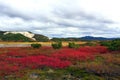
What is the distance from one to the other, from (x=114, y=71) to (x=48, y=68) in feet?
27.1

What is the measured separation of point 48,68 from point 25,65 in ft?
12.1

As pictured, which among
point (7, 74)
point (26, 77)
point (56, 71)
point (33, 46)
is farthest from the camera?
point (33, 46)

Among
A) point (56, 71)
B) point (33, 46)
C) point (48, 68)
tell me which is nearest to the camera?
point (56, 71)

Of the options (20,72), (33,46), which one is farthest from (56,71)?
(33,46)

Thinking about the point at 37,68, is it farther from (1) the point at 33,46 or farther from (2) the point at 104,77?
(1) the point at 33,46

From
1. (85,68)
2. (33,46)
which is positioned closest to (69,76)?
(85,68)

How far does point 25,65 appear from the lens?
1251 inches

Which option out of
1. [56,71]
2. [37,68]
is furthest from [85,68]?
[37,68]

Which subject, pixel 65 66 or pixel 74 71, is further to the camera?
pixel 65 66

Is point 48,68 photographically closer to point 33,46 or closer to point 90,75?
point 90,75

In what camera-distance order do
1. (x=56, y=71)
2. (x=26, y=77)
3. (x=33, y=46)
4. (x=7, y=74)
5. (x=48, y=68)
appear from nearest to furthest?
(x=26, y=77) < (x=7, y=74) < (x=56, y=71) < (x=48, y=68) < (x=33, y=46)

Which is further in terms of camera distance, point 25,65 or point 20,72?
point 25,65

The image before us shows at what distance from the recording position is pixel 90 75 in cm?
2528

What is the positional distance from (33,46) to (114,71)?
44860 mm
